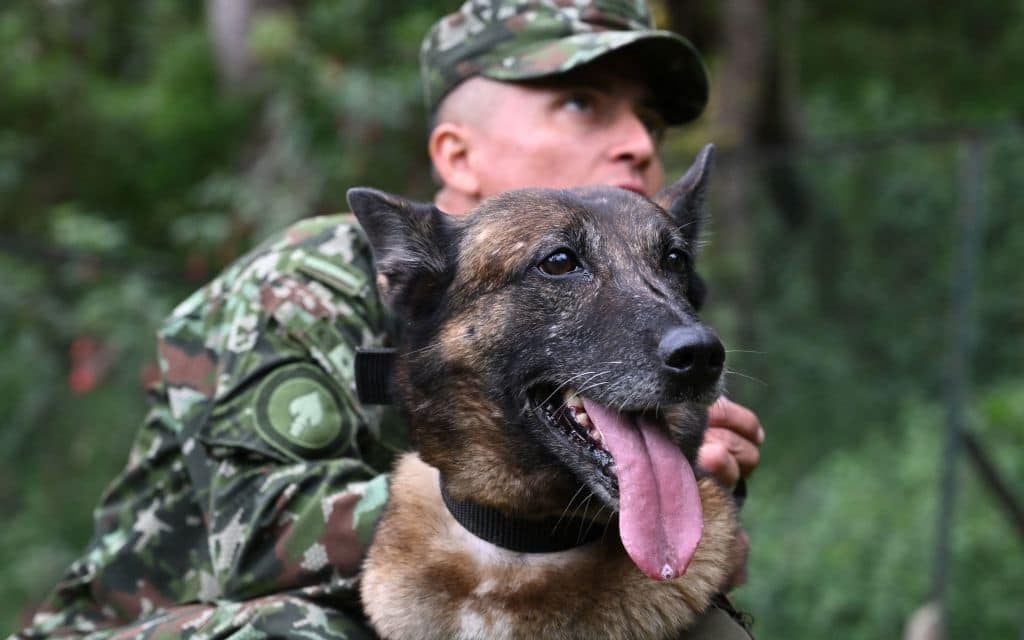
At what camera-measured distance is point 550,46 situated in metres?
3.64

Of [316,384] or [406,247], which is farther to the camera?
[316,384]

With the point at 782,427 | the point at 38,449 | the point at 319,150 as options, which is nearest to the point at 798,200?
the point at 782,427

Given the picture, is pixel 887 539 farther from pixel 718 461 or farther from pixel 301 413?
pixel 301 413

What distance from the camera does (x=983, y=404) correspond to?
6.74 metres

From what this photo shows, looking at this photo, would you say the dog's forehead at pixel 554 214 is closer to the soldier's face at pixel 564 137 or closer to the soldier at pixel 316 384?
the soldier at pixel 316 384

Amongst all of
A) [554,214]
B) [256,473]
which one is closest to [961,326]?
[554,214]

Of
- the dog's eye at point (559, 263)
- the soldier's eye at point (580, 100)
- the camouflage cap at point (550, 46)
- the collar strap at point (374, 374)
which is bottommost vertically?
the collar strap at point (374, 374)

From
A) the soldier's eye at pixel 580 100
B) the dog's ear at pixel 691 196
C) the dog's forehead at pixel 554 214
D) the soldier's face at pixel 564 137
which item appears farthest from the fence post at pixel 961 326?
the dog's forehead at pixel 554 214

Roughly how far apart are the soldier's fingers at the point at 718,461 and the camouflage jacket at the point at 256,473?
1.34ft

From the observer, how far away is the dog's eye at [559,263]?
8.87ft

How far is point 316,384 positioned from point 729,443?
1058 mm

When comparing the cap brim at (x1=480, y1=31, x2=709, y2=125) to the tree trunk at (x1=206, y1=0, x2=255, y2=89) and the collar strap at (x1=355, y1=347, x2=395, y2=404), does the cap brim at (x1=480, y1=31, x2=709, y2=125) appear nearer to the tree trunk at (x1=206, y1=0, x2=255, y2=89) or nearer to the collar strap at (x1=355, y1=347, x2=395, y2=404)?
the collar strap at (x1=355, y1=347, x2=395, y2=404)

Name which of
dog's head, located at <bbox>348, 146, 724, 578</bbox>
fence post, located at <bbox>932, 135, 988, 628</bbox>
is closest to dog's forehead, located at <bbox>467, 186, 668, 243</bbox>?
dog's head, located at <bbox>348, 146, 724, 578</bbox>

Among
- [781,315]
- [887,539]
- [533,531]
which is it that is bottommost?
[887,539]
